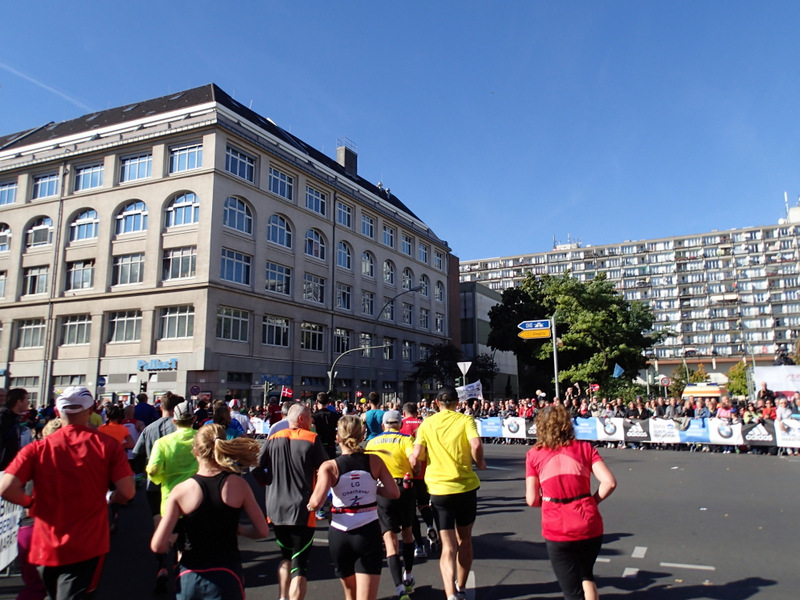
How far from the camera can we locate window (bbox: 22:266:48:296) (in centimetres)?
4278

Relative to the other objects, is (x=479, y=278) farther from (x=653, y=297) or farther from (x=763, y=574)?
(x=763, y=574)

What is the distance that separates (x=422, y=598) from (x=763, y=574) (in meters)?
3.56

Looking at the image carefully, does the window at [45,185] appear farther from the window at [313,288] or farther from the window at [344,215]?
the window at [344,215]

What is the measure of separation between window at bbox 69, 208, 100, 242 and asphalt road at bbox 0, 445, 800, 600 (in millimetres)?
34896

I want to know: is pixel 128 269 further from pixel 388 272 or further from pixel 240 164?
pixel 388 272

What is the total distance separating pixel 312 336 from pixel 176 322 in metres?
10.8

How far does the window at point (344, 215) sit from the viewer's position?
50.5m

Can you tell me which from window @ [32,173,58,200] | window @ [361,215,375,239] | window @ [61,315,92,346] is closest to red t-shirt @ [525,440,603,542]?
window @ [61,315,92,346]

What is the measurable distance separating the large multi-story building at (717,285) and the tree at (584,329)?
69.6 meters

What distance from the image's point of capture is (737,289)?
Answer: 119375 mm

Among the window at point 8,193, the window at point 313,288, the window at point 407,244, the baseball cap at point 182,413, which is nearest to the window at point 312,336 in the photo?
the window at point 313,288

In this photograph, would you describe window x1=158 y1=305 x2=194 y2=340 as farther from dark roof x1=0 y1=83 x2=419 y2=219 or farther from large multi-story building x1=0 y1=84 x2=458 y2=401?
dark roof x1=0 y1=83 x2=419 y2=219

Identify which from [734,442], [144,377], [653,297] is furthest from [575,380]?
[653,297]

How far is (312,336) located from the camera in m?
45.7
